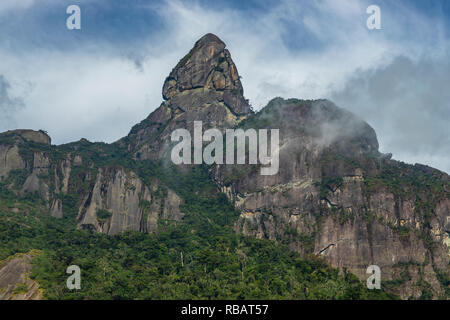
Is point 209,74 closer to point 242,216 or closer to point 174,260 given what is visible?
point 242,216

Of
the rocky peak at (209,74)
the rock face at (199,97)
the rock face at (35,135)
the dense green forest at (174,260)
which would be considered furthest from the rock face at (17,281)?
the rocky peak at (209,74)

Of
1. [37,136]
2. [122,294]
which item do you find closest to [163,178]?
[37,136]

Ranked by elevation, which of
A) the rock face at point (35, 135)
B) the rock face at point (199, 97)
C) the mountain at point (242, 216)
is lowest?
the mountain at point (242, 216)

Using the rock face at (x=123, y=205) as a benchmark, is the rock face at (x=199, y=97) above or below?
above

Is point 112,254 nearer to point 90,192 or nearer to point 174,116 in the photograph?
point 90,192

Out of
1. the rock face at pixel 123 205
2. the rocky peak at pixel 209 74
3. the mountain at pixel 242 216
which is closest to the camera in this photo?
the mountain at pixel 242 216

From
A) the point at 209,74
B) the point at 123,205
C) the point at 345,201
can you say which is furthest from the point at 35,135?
the point at 345,201

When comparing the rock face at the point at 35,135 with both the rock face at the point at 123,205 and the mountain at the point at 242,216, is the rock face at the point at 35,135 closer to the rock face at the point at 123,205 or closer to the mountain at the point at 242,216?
the mountain at the point at 242,216
